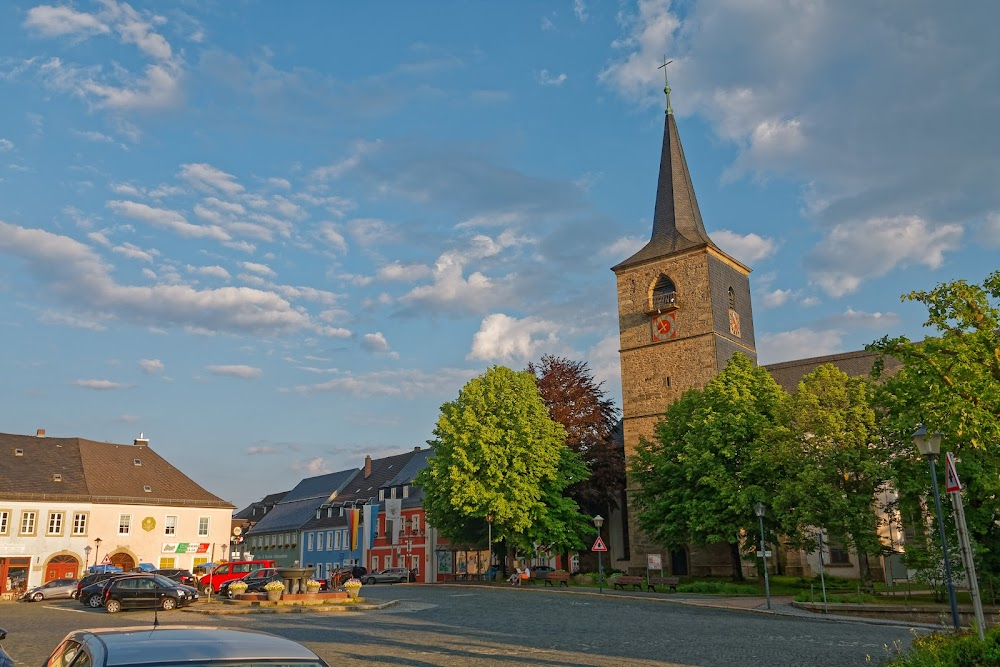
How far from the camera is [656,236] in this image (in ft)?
178

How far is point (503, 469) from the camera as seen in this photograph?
1817 inches

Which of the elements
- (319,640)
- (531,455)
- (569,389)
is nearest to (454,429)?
(531,455)

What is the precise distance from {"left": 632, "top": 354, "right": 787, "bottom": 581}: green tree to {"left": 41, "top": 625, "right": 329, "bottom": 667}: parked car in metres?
34.4

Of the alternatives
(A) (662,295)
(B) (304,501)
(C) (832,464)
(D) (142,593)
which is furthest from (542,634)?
(B) (304,501)

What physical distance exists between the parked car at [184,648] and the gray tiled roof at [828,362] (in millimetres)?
47471

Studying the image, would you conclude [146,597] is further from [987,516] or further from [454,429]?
[987,516]

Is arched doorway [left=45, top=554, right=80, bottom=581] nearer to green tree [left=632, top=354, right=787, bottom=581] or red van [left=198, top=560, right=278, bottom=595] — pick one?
red van [left=198, top=560, right=278, bottom=595]

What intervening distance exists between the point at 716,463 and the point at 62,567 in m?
40.4

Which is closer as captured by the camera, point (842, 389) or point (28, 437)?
point (842, 389)

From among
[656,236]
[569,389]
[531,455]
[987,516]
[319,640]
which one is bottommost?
[319,640]

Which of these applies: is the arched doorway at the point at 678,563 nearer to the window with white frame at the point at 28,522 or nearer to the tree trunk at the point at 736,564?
the tree trunk at the point at 736,564

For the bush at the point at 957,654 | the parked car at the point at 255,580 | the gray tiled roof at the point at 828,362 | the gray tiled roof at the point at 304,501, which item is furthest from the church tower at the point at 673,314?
the gray tiled roof at the point at 304,501

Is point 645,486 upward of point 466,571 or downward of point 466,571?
upward

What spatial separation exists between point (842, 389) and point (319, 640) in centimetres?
2640
